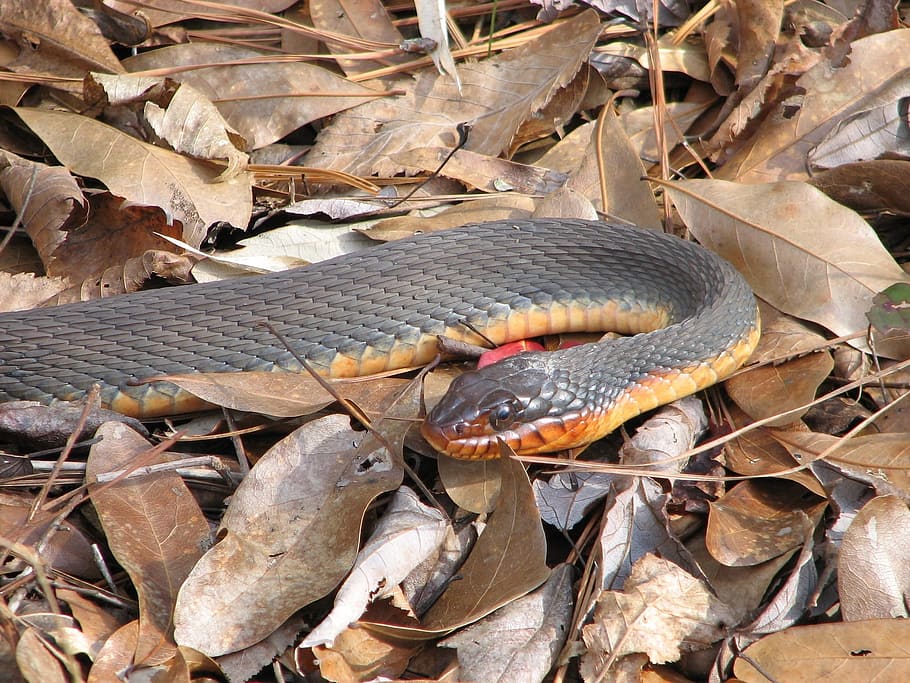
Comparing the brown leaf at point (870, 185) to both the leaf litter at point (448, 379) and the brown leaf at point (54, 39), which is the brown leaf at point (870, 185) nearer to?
the leaf litter at point (448, 379)

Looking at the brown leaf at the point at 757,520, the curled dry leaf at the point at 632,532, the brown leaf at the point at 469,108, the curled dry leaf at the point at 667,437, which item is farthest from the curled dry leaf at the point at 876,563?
the brown leaf at the point at 469,108

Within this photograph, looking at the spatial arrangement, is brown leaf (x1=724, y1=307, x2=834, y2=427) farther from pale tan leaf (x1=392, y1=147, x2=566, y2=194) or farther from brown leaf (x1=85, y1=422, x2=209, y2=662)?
brown leaf (x1=85, y1=422, x2=209, y2=662)

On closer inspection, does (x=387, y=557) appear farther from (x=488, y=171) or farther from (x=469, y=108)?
(x=469, y=108)

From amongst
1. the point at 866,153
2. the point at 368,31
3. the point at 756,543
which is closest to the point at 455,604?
the point at 756,543

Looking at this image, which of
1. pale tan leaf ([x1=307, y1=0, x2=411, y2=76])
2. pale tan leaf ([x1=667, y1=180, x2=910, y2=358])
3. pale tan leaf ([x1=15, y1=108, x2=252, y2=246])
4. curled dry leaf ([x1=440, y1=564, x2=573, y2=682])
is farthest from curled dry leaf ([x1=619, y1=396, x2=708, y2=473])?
pale tan leaf ([x1=307, y1=0, x2=411, y2=76])

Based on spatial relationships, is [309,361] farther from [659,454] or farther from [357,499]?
[659,454]
